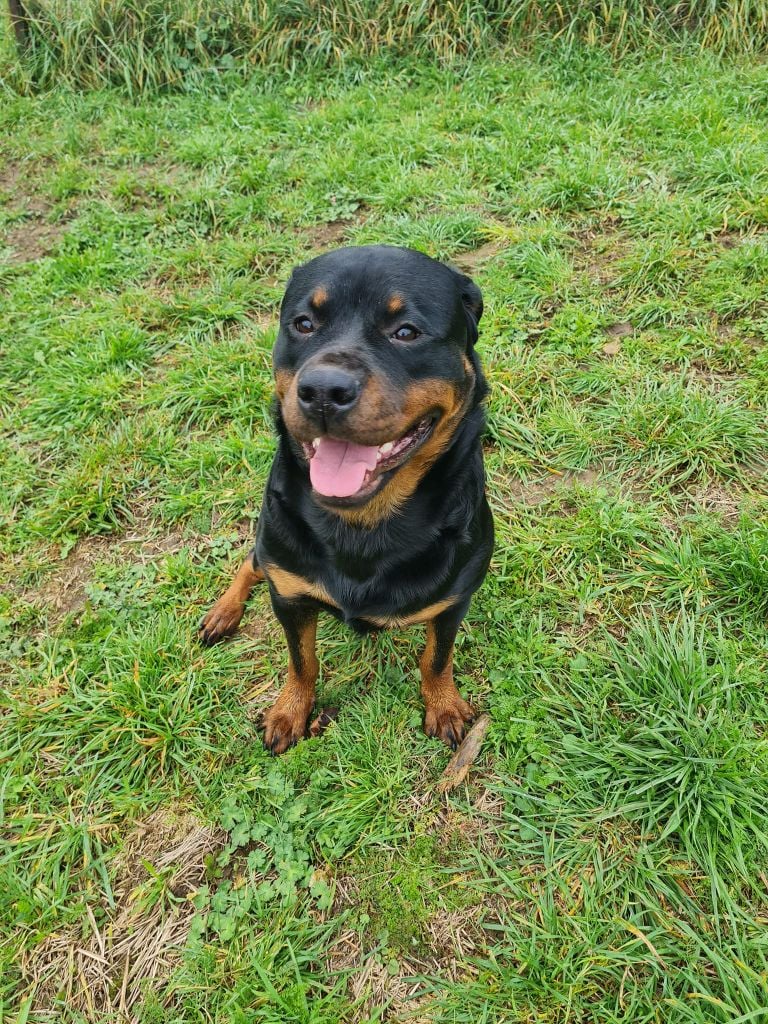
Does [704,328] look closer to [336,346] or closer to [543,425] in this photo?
[543,425]

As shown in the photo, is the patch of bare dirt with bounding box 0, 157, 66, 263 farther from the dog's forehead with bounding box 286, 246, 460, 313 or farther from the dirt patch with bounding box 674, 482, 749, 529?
the dirt patch with bounding box 674, 482, 749, 529

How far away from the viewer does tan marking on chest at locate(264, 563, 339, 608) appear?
1.97 m

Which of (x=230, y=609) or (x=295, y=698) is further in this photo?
(x=230, y=609)

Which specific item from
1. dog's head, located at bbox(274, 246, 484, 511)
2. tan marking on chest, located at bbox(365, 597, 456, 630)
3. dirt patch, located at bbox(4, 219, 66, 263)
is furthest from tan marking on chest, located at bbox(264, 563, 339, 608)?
dirt patch, located at bbox(4, 219, 66, 263)

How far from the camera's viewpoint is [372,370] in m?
1.70

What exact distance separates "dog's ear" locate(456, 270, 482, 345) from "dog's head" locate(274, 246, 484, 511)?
0.03 feet

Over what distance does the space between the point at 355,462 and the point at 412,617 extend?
547mm

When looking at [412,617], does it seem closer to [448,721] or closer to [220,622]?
[448,721]

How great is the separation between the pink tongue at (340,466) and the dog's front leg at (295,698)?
61 centimetres

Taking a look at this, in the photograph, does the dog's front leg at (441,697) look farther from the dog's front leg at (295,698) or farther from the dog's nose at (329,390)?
the dog's nose at (329,390)

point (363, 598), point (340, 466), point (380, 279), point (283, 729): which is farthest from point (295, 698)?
point (380, 279)

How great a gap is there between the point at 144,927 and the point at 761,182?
4.81 metres

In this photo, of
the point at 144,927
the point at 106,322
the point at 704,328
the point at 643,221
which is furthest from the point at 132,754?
the point at 643,221

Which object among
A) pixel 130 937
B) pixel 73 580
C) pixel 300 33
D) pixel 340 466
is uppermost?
pixel 300 33
